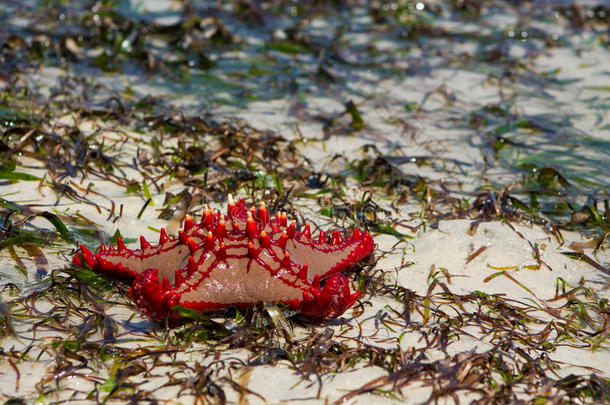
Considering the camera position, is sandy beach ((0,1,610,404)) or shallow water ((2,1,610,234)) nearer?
sandy beach ((0,1,610,404))

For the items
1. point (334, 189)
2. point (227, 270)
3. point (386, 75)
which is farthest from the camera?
point (386, 75)

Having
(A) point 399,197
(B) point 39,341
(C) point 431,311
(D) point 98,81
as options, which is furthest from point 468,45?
(B) point 39,341

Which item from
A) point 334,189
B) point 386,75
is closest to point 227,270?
point 334,189

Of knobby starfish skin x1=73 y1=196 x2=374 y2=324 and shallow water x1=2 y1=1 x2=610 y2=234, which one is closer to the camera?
knobby starfish skin x1=73 y1=196 x2=374 y2=324

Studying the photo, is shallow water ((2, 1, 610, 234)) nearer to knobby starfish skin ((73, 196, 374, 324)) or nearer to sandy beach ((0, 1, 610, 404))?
sandy beach ((0, 1, 610, 404))

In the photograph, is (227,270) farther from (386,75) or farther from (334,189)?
(386,75)

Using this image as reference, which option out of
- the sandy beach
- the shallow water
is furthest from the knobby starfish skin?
the shallow water

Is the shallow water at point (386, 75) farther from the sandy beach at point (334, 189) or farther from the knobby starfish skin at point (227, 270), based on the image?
the knobby starfish skin at point (227, 270)

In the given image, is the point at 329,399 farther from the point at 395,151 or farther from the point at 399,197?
the point at 395,151

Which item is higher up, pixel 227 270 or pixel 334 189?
pixel 227 270

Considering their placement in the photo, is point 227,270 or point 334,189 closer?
point 227,270
